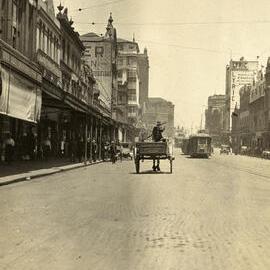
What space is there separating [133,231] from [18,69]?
1590 cm

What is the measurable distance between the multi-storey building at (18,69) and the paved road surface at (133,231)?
25.6 ft

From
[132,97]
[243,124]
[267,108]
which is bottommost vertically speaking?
[243,124]

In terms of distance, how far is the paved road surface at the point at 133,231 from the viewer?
660 cm

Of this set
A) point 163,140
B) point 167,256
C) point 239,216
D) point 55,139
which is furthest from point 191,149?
point 167,256

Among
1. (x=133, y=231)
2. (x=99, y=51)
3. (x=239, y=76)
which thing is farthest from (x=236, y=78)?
(x=133, y=231)

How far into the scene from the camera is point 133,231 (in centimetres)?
874

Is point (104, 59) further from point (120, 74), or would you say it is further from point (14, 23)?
point (14, 23)

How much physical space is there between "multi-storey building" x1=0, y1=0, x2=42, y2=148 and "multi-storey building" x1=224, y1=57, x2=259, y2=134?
367ft

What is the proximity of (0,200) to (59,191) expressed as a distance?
306 centimetres

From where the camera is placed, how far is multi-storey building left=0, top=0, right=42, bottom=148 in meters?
22.1

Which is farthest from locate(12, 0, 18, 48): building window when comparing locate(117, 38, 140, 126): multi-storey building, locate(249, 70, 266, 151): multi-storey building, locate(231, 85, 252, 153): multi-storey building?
locate(117, 38, 140, 126): multi-storey building

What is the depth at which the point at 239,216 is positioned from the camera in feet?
35.8

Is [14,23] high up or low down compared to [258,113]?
down

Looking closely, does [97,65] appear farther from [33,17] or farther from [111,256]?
[111,256]
